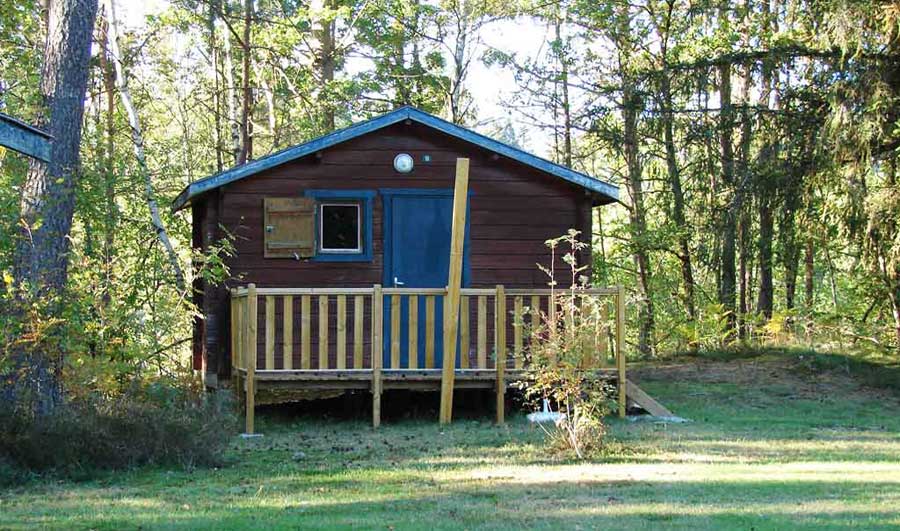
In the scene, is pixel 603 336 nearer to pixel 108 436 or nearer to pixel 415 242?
pixel 415 242

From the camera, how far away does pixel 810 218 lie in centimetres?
1620

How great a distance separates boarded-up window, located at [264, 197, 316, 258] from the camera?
1391cm

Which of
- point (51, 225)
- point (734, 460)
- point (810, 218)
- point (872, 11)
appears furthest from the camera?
point (810, 218)

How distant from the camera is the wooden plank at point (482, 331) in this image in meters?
12.9

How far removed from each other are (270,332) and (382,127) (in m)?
3.19

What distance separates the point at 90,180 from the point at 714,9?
576 inches

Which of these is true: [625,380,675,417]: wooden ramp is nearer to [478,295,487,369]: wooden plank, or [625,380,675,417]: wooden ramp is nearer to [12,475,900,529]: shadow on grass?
[478,295,487,369]: wooden plank

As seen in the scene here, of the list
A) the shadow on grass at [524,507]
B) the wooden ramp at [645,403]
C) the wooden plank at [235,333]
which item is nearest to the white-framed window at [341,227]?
the wooden plank at [235,333]

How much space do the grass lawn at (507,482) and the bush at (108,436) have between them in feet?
0.75

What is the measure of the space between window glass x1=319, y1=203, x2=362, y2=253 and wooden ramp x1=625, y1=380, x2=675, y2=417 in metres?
3.83

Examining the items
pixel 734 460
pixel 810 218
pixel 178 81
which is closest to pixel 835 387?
pixel 810 218

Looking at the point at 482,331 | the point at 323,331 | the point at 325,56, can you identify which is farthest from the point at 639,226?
the point at 323,331

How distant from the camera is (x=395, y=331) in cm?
1272

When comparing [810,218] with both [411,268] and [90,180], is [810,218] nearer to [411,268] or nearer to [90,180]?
[411,268]
